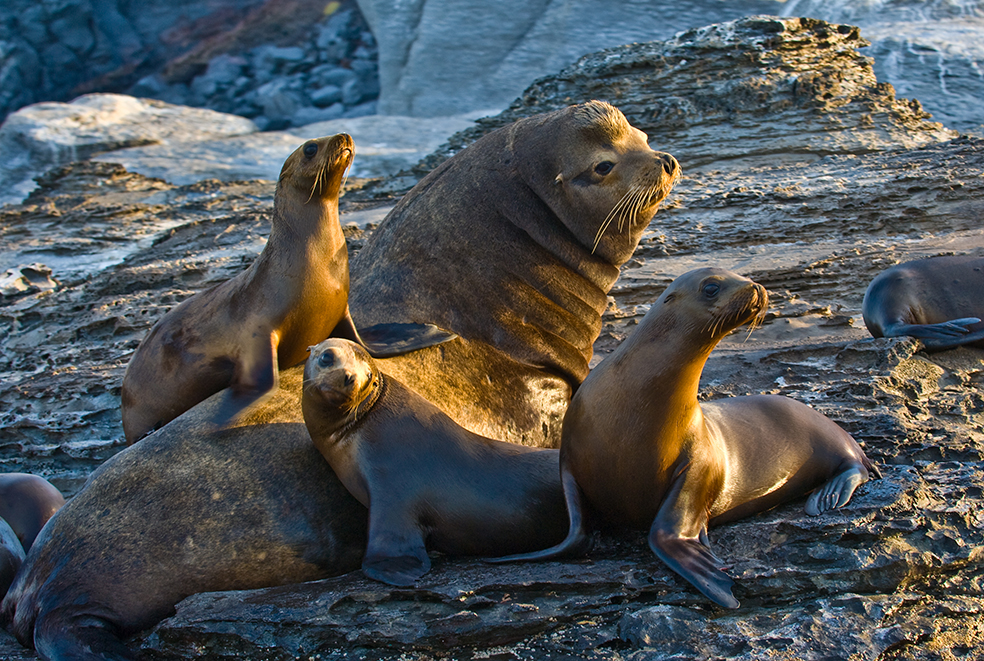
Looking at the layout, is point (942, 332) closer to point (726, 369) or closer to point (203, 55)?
point (726, 369)

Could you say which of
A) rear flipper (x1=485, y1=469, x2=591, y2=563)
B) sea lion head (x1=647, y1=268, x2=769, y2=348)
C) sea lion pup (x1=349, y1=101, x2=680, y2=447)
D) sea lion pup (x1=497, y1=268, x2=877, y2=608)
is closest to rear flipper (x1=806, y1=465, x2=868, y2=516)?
sea lion pup (x1=497, y1=268, x2=877, y2=608)

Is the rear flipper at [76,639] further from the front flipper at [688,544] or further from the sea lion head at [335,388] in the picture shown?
the front flipper at [688,544]

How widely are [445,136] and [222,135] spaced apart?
3.05m

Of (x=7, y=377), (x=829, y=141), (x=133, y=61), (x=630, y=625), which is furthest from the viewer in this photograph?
(x=133, y=61)

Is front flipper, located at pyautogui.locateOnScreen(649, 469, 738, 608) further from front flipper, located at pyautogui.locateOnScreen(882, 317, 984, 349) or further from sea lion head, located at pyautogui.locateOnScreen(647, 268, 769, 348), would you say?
front flipper, located at pyautogui.locateOnScreen(882, 317, 984, 349)

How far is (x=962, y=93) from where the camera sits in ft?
35.8

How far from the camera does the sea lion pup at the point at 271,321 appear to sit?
12.3 ft

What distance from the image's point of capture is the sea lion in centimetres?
398

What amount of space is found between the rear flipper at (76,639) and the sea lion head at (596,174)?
252 centimetres

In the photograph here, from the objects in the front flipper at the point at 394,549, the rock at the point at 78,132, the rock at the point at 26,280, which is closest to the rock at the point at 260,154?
the rock at the point at 78,132

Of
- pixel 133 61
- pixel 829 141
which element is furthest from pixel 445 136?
pixel 133 61

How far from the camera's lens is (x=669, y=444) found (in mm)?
3041

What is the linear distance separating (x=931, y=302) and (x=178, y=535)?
13.6ft

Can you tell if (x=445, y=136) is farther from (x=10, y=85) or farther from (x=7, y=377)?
(x=10, y=85)
